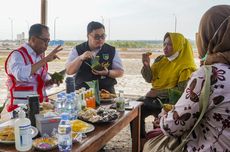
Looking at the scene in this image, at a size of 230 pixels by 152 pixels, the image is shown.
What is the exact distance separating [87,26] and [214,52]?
1.88m

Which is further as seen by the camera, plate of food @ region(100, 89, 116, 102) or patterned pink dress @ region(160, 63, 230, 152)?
plate of food @ region(100, 89, 116, 102)

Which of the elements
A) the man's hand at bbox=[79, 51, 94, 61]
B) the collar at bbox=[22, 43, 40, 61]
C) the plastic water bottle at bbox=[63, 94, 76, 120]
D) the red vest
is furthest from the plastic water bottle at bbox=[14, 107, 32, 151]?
the man's hand at bbox=[79, 51, 94, 61]

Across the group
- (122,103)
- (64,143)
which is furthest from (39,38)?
(64,143)

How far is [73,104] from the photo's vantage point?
1.94m

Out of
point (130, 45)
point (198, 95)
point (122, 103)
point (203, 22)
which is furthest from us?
point (130, 45)

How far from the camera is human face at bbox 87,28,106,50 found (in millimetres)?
2863

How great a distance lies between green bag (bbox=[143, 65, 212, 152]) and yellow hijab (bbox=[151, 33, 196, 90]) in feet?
5.02

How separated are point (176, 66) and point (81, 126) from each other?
1.64 metres

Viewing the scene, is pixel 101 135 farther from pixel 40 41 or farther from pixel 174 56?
pixel 174 56

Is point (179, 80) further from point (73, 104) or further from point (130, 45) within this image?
point (130, 45)

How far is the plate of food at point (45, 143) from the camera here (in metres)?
1.34

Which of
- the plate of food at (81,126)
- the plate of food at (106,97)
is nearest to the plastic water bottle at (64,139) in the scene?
the plate of food at (81,126)

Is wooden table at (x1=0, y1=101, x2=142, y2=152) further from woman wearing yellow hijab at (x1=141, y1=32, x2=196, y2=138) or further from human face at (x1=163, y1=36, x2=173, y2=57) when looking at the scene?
human face at (x1=163, y1=36, x2=173, y2=57)

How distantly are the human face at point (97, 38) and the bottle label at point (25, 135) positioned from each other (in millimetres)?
1714
